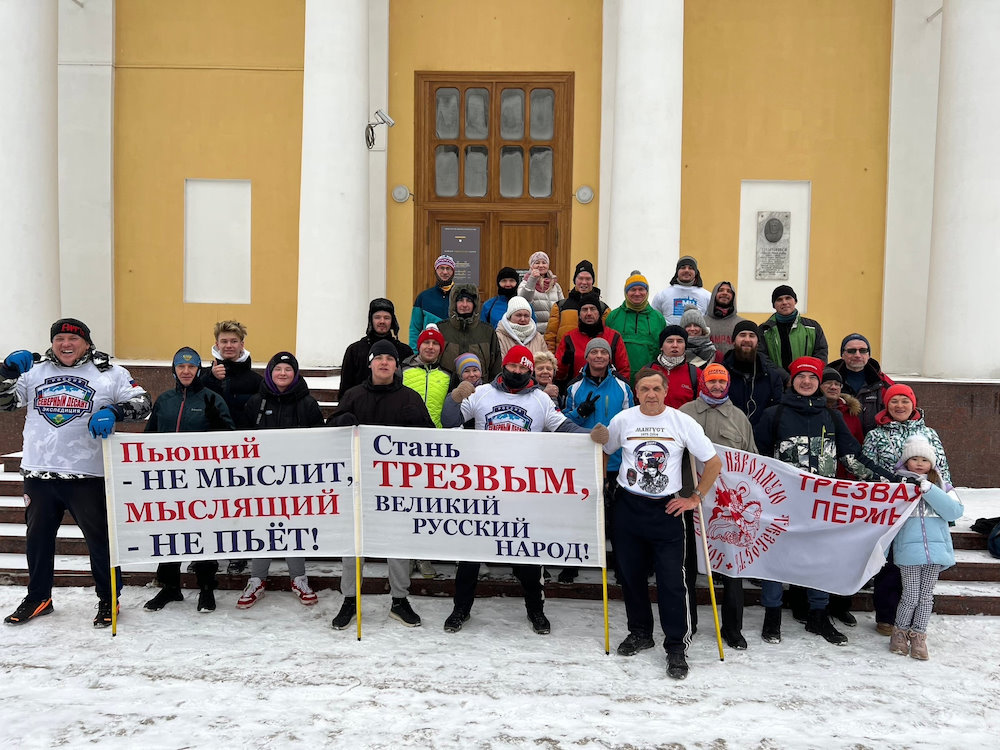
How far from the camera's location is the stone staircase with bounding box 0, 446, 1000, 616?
6.42 metres

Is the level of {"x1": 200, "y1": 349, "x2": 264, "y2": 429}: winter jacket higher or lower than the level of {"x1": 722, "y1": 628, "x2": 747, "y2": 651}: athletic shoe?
higher

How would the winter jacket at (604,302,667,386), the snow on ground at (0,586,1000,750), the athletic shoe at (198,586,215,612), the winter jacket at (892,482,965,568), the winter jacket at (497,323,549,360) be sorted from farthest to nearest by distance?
the winter jacket at (604,302,667,386) → the winter jacket at (497,323,549,360) → the athletic shoe at (198,586,215,612) → the winter jacket at (892,482,965,568) → the snow on ground at (0,586,1000,750)

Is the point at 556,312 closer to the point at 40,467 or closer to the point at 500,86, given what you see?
the point at 40,467

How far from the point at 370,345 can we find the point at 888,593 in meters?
4.35

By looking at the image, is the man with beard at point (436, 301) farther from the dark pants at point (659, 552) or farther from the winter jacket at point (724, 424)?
the dark pants at point (659, 552)

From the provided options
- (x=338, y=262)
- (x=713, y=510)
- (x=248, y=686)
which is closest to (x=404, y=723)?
(x=248, y=686)

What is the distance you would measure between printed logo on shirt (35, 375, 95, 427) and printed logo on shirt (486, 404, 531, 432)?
287 centimetres

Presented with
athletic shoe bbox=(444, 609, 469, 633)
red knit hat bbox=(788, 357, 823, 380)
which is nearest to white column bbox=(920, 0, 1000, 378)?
red knit hat bbox=(788, 357, 823, 380)

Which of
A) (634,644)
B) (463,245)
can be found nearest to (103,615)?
(634,644)

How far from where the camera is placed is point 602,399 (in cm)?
615

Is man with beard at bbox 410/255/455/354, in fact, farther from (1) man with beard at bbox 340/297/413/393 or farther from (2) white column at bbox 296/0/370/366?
(2) white column at bbox 296/0/370/366

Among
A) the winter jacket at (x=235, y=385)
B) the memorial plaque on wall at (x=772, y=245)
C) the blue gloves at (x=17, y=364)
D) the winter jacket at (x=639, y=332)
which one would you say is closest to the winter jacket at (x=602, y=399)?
the winter jacket at (x=639, y=332)

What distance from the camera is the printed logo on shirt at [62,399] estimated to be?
19.1 feet

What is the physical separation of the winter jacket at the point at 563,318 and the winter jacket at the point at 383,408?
1.73m
